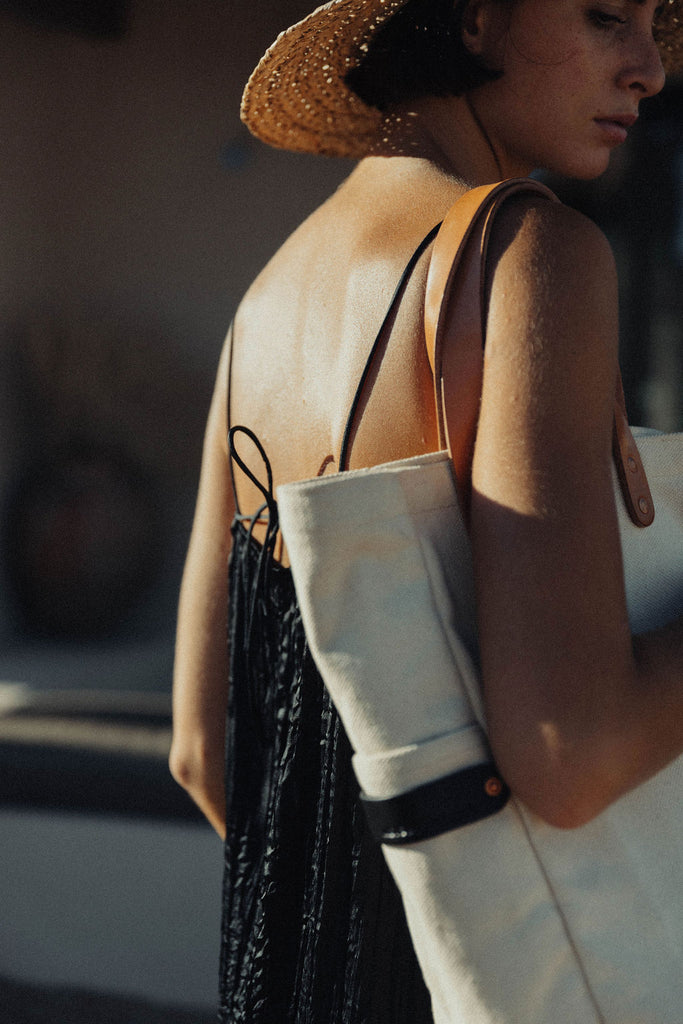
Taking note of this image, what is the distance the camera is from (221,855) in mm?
2650

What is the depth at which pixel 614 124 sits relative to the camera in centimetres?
102

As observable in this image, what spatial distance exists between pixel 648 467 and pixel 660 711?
0.80 feet

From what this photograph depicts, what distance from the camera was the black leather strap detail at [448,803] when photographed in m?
0.75

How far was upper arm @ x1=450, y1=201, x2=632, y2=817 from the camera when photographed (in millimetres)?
718

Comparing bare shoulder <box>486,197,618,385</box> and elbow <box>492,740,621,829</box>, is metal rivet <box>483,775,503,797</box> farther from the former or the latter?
bare shoulder <box>486,197,618,385</box>

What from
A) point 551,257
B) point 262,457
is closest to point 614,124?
point 551,257

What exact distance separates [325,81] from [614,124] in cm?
42

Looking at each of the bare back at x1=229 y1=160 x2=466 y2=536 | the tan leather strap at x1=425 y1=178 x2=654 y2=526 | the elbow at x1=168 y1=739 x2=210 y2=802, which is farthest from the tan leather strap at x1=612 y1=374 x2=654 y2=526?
the elbow at x1=168 y1=739 x2=210 y2=802

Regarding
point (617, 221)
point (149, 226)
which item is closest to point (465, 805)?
point (617, 221)

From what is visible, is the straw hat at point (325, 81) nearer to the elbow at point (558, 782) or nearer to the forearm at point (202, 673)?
the forearm at point (202, 673)

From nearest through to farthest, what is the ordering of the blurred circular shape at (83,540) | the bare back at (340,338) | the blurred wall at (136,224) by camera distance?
the bare back at (340,338)
the blurred wall at (136,224)
the blurred circular shape at (83,540)

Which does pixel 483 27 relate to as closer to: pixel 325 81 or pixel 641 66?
pixel 641 66

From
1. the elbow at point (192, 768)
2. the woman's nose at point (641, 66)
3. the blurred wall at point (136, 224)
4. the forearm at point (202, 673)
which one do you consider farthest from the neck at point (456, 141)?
the blurred wall at point (136, 224)

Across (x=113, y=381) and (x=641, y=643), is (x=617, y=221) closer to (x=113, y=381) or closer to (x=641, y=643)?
(x=113, y=381)
